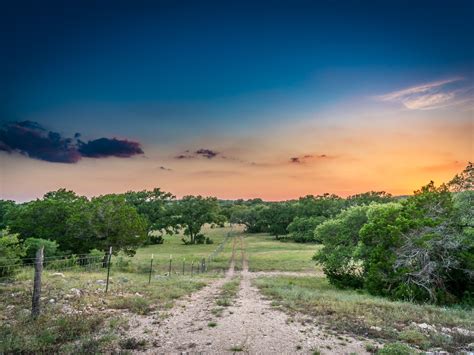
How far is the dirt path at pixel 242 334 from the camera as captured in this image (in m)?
9.00

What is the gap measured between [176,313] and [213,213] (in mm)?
71487

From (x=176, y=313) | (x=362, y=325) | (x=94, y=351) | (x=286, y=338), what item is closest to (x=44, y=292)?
(x=176, y=313)

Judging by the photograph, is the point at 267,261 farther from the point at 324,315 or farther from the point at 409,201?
the point at 324,315

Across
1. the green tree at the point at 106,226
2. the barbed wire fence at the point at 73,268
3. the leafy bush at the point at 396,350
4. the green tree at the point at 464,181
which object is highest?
the green tree at the point at 464,181

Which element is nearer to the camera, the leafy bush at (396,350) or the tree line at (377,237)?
the leafy bush at (396,350)

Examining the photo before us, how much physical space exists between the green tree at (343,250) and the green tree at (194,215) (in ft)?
181

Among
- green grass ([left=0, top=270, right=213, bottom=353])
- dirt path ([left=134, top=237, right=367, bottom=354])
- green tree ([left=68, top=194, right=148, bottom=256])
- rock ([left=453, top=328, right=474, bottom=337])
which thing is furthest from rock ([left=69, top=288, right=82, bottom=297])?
green tree ([left=68, top=194, right=148, bottom=256])

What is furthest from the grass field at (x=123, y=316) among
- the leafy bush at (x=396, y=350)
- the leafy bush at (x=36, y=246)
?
the leafy bush at (x=36, y=246)

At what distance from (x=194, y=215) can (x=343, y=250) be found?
6053cm

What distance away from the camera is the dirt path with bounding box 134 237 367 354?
900 centimetres

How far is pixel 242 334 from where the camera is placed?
10180 mm

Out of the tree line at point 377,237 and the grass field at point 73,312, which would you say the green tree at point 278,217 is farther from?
the grass field at point 73,312

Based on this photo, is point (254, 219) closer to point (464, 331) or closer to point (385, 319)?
point (385, 319)

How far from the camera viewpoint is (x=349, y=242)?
27734 millimetres
